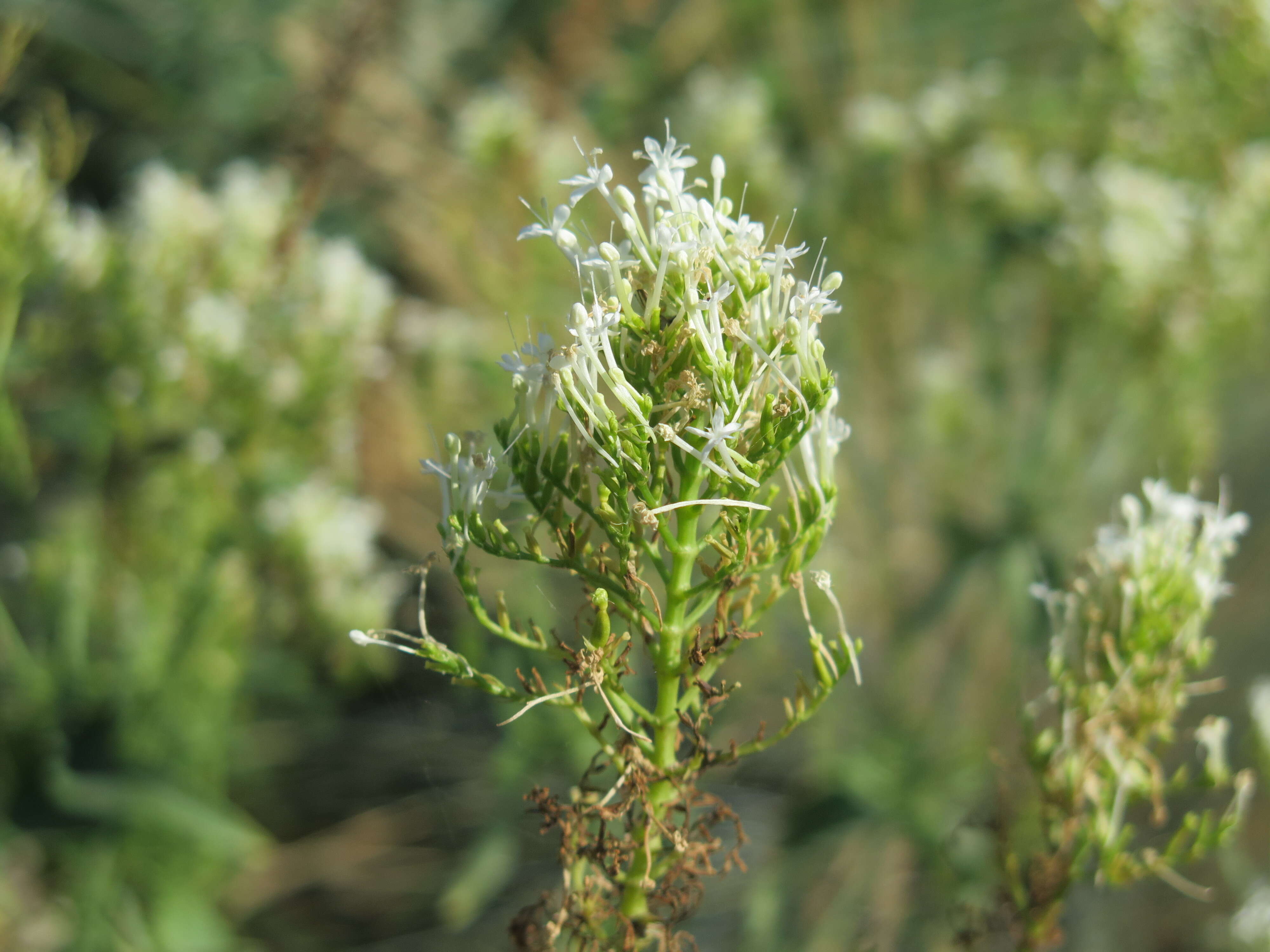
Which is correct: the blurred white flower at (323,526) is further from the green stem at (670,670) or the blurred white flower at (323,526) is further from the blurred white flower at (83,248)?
the green stem at (670,670)

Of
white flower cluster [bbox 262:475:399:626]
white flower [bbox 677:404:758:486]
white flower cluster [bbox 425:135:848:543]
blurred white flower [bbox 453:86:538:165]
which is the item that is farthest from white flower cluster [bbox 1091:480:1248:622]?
blurred white flower [bbox 453:86:538:165]

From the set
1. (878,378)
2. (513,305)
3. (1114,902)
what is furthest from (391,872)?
(878,378)

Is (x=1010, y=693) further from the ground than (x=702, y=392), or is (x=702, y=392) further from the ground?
(x=1010, y=693)

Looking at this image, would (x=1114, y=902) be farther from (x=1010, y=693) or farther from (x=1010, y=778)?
(x=1010, y=778)

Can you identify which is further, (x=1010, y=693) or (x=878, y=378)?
(x=878, y=378)

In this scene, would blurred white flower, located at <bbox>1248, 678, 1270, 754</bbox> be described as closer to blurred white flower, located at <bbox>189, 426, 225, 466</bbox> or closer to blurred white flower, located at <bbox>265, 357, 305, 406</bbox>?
blurred white flower, located at <bbox>265, 357, 305, 406</bbox>

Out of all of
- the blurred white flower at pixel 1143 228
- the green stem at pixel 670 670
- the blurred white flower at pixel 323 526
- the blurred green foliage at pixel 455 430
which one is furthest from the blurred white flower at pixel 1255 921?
the blurred white flower at pixel 323 526
